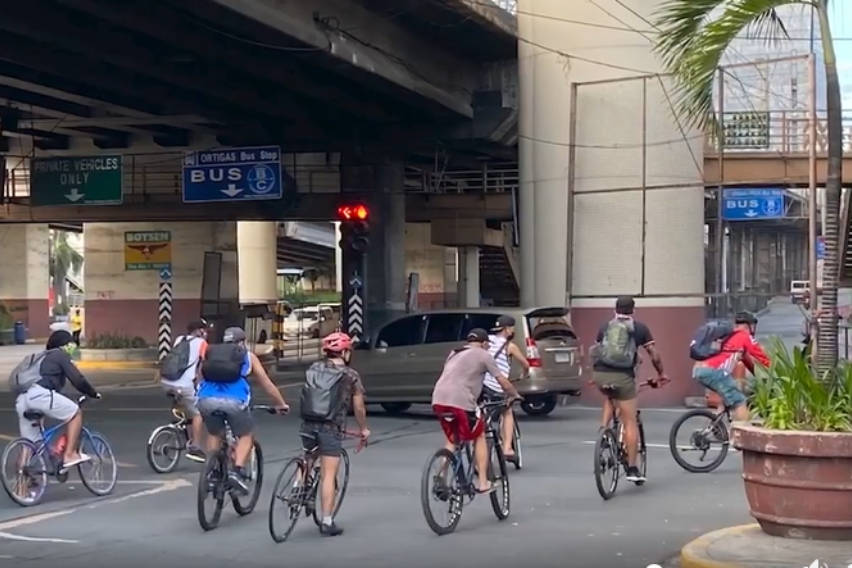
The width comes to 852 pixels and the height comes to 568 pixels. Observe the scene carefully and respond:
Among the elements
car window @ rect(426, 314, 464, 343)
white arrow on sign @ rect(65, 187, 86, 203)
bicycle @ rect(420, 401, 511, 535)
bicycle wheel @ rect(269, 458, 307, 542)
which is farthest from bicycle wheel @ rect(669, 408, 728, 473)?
white arrow on sign @ rect(65, 187, 86, 203)

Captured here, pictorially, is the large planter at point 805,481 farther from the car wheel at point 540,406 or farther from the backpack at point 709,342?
the car wheel at point 540,406

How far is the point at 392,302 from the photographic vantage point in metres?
34.2

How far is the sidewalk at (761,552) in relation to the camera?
8504mm

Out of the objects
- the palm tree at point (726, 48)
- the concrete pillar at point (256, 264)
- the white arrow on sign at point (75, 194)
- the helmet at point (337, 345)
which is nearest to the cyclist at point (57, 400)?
the helmet at point (337, 345)

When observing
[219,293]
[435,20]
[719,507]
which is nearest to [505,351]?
[719,507]

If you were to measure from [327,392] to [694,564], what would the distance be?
3188 mm

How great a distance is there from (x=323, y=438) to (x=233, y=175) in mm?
23000

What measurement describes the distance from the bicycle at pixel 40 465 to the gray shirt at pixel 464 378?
4127mm

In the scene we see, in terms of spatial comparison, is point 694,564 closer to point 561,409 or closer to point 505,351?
point 505,351

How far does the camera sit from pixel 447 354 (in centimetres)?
2106

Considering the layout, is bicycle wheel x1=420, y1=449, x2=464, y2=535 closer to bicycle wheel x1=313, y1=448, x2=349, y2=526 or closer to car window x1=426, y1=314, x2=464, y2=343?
bicycle wheel x1=313, y1=448, x2=349, y2=526

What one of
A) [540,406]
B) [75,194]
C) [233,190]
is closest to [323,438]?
[540,406]

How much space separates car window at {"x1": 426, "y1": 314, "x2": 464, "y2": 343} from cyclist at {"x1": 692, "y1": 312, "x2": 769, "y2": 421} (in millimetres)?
7362

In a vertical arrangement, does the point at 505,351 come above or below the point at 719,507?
above
